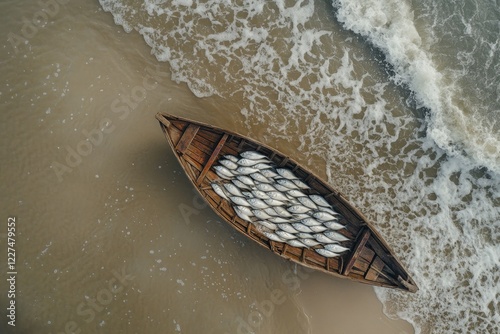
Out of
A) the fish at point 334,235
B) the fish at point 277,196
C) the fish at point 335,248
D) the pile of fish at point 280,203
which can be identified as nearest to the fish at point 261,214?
the pile of fish at point 280,203

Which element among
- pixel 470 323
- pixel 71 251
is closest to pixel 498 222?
pixel 470 323

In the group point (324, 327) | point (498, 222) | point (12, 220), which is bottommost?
point (12, 220)

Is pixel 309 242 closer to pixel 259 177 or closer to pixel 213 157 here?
pixel 259 177

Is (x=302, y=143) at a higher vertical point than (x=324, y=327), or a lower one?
higher

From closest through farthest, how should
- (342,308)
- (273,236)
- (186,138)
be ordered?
(186,138)
(273,236)
(342,308)

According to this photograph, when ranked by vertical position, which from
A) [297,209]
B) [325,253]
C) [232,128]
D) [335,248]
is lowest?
[325,253]

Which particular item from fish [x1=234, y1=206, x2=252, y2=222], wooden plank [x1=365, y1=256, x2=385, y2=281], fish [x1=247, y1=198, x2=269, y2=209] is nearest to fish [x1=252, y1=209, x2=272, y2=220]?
fish [x1=247, y1=198, x2=269, y2=209]

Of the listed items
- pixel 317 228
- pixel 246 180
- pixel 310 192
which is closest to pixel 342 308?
pixel 317 228

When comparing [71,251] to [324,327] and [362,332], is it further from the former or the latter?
[362,332]
